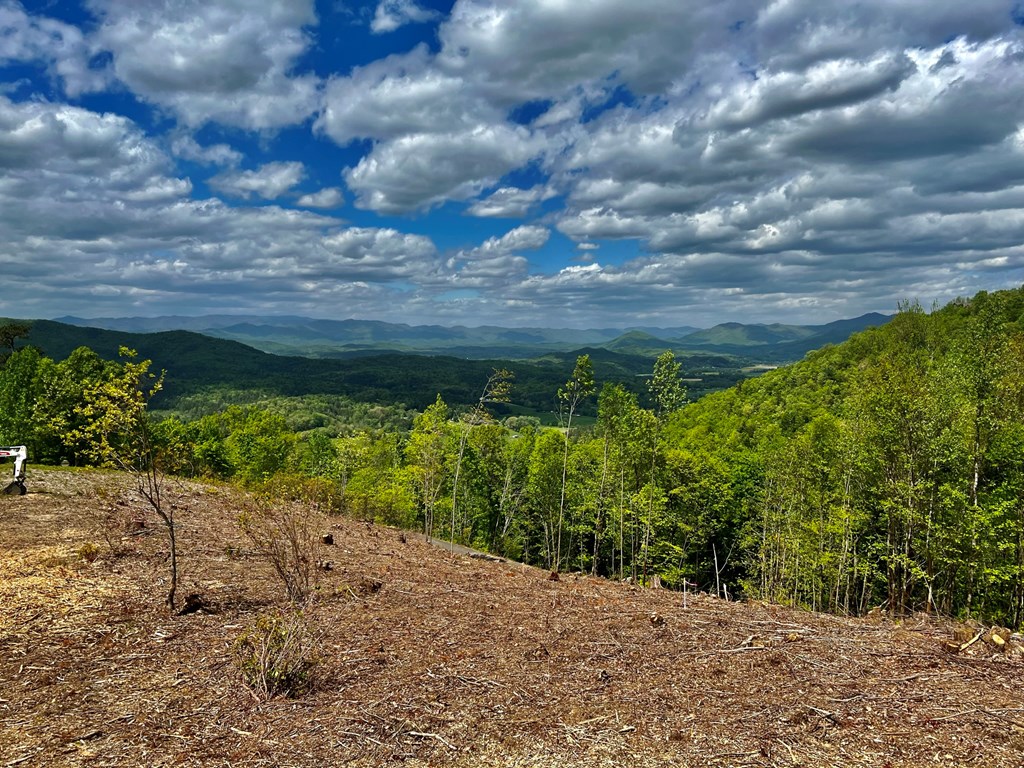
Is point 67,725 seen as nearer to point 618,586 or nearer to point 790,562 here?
→ point 618,586

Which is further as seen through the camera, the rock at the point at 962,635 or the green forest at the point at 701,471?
the green forest at the point at 701,471

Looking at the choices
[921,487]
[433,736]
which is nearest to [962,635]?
[433,736]

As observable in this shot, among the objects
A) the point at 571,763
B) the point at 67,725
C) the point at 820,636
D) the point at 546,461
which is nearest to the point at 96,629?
the point at 67,725

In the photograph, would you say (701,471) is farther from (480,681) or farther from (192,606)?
(192,606)

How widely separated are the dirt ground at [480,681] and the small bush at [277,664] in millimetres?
183

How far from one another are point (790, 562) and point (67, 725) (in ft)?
120

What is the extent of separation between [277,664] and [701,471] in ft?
131

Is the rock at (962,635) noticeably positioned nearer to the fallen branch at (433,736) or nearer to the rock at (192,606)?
the fallen branch at (433,736)

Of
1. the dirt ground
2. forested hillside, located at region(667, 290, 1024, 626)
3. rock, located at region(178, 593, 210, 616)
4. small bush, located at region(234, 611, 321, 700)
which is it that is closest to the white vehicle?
the dirt ground

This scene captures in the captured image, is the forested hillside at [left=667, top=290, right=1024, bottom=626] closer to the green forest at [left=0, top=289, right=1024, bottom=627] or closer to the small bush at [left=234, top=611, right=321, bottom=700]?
the green forest at [left=0, top=289, right=1024, bottom=627]

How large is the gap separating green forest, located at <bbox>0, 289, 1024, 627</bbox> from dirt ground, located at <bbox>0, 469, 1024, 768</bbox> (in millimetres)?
2699

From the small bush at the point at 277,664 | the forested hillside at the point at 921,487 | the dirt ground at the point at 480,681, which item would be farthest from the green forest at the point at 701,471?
the small bush at the point at 277,664

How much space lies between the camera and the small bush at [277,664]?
6832 mm

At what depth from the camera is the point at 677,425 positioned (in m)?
79.4
